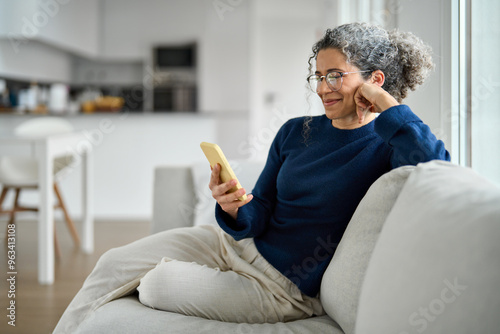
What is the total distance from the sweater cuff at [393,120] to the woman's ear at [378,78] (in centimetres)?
20

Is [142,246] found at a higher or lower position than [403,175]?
lower

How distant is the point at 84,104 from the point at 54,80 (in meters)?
0.72

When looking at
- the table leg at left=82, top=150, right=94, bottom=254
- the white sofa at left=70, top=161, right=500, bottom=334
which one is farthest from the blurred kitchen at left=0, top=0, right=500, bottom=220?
the white sofa at left=70, top=161, right=500, bottom=334

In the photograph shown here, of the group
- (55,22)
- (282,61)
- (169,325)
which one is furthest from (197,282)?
(282,61)

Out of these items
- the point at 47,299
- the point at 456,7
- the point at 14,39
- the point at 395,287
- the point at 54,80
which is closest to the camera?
the point at 395,287

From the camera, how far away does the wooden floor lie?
238 cm

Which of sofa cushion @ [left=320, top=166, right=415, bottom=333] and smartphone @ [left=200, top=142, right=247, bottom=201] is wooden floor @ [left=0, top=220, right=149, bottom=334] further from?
sofa cushion @ [left=320, top=166, right=415, bottom=333]

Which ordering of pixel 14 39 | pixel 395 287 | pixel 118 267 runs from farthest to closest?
1. pixel 14 39
2. pixel 118 267
3. pixel 395 287

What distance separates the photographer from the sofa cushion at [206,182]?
7.05 feet

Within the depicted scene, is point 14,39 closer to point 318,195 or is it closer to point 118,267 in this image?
point 118,267

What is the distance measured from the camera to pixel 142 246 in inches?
63.5

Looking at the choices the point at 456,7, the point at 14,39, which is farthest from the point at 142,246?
the point at 14,39

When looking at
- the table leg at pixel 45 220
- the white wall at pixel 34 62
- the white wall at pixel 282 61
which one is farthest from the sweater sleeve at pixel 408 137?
the white wall at pixel 282 61

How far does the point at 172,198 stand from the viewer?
236 cm
